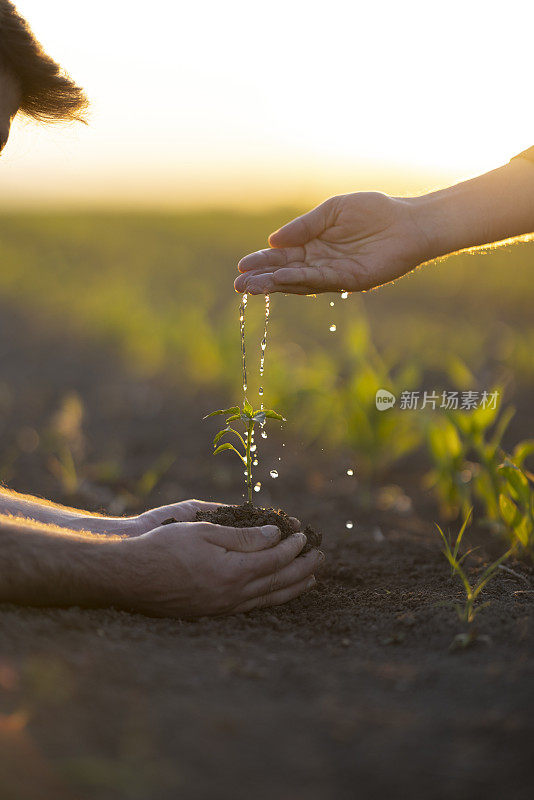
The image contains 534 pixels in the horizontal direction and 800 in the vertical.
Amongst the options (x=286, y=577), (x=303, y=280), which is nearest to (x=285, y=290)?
(x=303, y=280)

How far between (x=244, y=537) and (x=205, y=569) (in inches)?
6.2

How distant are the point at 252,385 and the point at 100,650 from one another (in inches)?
125

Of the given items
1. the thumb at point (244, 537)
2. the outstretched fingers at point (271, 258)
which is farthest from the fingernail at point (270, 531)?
the outstretched fingers at point (271, 258)

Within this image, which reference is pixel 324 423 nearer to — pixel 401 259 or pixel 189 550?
pixel 401 259

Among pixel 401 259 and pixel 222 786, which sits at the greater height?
pixel 401 259

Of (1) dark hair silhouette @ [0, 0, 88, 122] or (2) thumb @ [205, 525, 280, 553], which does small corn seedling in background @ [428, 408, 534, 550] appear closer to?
(2) thumb @ [205, 525, 280, 553]

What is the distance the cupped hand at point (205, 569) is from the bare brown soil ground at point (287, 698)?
0.05m

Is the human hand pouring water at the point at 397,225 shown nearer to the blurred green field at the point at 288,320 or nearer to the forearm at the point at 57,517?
the blurred green field at the point at 288,320

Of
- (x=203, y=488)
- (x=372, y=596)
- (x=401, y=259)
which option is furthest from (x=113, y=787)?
(x=203, y=488)

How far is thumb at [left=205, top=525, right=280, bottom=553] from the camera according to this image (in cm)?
193

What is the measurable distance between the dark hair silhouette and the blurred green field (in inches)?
57.2

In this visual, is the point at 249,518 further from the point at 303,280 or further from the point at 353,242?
the point at 353,242

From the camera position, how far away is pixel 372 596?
2229 millimetres

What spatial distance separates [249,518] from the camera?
2.15 m
